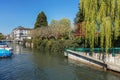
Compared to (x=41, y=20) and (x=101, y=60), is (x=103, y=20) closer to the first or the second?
(x=101, y=60)

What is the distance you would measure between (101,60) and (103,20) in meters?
5.57

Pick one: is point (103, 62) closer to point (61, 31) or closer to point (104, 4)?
point (104, 4)

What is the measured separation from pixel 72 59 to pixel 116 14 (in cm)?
1529

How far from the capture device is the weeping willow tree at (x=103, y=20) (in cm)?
2231

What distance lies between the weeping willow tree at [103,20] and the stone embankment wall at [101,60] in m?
1.69

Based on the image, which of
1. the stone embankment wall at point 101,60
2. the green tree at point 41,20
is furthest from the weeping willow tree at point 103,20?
the green tree at point 41,20

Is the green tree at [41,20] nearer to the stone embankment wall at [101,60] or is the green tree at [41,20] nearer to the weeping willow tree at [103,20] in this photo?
the stone embankment wall at [101,60]

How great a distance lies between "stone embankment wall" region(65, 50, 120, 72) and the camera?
2342 centimetres

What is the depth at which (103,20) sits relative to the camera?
22.8 meters

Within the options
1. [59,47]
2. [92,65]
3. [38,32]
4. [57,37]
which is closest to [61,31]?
[57,37]

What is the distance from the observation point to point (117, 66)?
22.7m

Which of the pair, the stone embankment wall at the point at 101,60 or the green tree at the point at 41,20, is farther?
the green tree at the point at 41,20

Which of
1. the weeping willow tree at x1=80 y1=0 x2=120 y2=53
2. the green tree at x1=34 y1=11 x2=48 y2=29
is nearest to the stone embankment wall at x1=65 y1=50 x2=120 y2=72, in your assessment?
the weeping willow tree at x1=80 y1=0 x2=120 y2=53

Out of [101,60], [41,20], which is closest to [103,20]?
[101,60]
